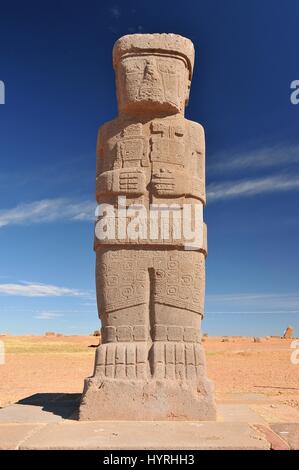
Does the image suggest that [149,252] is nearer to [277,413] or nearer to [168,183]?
[168,183]

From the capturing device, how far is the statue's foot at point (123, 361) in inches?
219

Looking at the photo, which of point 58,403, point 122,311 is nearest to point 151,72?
point 122,311

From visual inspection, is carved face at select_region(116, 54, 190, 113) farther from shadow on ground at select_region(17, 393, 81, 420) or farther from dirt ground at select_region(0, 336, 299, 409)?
dirt ground at select_region(0, 336, 299, 409)

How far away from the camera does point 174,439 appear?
4.43 m

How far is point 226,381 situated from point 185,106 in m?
8.45

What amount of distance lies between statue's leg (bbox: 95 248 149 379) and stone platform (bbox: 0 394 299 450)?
68cm

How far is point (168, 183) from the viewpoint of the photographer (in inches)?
239

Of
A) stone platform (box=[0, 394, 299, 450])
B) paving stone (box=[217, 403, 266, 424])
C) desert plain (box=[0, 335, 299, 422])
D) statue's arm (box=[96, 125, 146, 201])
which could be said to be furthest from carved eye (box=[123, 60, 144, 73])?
desert plain (box=[0, 335, 299, 422])

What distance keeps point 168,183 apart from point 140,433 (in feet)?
9.74

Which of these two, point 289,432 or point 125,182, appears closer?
point 289,432

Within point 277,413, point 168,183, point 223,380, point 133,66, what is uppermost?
point 133,66

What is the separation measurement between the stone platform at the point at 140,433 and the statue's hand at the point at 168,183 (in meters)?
2.73

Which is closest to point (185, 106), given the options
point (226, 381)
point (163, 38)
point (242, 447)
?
point (163, 38)

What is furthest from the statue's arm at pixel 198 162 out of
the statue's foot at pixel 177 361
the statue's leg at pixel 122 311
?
the statue's foot at pixel 177 361
